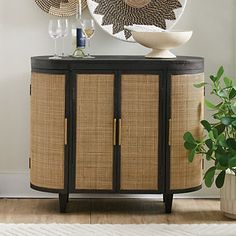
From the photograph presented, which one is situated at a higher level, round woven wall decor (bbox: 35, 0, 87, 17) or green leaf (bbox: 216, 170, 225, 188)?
round woven wall decor (bbox: 35, 0, 87, 17)

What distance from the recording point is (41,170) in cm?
464

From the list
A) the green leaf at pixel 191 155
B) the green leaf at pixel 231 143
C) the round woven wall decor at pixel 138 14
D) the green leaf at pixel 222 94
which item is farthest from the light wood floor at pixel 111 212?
the round woven wall decor at pixel 138 14

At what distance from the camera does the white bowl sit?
455 cm

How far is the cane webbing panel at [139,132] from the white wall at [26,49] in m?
0.58

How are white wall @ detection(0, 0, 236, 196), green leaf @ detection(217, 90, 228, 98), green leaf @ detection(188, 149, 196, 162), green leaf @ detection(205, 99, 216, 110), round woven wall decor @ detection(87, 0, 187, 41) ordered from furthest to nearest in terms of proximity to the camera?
white wall @ detection(0, 0, 236, 196), round woven wall decor @ detection(87, 0, 187, 41), green leaf @ detection(205, 99, 216, 110), green leaf @ detection(217, 90, 228, 98), green leaf @ detection(188, 149, 196, 162)

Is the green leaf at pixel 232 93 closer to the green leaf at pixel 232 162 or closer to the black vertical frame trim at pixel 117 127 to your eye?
the green leaf at pixel 232 162

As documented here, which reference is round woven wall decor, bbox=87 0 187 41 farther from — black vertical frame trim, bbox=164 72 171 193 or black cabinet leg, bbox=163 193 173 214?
black cabinet leg, bbox=163 193 173 214

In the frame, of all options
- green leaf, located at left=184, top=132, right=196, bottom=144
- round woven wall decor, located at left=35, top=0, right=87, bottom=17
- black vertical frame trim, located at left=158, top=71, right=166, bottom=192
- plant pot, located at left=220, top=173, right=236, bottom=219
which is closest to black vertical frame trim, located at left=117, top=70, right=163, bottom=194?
black vertical frame trim, located at left=158, top=71, right=166, bottom=192

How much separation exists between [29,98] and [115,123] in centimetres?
78

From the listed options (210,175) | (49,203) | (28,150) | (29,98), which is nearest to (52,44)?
(29,98)

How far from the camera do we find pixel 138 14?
4914 millimetres

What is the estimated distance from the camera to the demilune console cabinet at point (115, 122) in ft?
14.8

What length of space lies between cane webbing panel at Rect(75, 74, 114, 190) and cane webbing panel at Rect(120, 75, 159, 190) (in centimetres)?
8

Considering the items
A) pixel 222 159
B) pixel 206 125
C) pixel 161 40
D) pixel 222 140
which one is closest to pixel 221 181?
pixel 222 159
